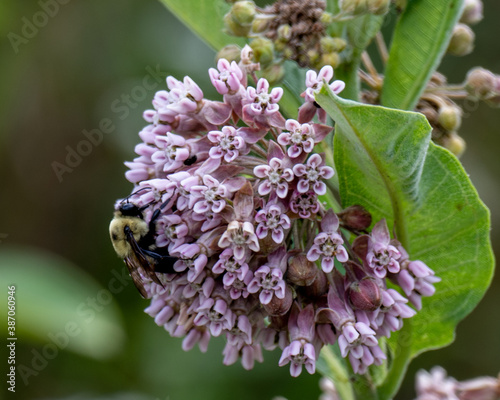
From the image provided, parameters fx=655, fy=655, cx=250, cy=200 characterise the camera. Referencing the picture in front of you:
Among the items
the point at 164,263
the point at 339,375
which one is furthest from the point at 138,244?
the point at 339,375

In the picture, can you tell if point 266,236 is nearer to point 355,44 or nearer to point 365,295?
point 365,295

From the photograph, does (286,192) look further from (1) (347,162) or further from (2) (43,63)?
(2) (43,63)

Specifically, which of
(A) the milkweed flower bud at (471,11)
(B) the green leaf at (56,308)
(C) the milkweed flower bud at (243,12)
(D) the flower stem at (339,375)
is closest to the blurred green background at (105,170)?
(B) the green leaf at (56,308)

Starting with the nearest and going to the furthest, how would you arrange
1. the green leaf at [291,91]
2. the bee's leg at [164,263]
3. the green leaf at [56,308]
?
the bee's leg at [164,263]
the green leaf at [291,91]
the green leaf at [56,308]

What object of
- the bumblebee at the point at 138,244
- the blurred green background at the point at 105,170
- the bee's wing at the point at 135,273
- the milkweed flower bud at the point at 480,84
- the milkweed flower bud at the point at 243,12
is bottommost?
the blurred green background at the point at 105,170

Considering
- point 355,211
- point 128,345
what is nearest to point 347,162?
point 355,211

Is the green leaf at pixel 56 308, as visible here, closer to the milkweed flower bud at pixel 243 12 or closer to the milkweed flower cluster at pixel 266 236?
the milkweed flower cluster at pixel 266 236
